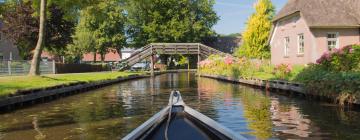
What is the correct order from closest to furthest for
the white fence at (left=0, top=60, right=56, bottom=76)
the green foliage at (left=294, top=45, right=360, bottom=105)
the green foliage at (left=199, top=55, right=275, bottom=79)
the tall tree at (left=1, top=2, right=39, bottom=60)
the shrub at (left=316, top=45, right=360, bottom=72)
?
the green foliage at (left=294, top=45, right=360, bottom=105), the shrub at (left=316, top=45, right=360, bottom=72), the green foliage at (left=199, top=55, right=275, bottom=79), the white fence at (left=0, top=60, right=56, bottom=76), the tall tree at (left=1, top=2, right=39, bottom=60)

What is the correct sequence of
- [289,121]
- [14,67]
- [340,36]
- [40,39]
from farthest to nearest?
[14,67]
[340,36]
[40,39]
[289,121]

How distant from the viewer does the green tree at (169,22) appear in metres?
84.2

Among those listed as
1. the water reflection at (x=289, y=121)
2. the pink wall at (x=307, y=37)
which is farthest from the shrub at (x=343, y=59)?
the pink wall at (x=307, y=37)

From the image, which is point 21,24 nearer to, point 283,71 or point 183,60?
point 283,71

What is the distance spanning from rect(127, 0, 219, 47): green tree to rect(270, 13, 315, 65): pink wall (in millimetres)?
39249

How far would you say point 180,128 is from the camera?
30.9ft

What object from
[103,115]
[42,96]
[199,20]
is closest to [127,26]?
[199,20]

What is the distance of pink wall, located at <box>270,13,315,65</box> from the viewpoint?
124 feet

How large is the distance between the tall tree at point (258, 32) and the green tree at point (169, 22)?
13269mm

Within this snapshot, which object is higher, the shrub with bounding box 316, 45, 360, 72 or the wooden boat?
the shrub with bounding box 316, 45, 360, 72

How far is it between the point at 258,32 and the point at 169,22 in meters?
17.8

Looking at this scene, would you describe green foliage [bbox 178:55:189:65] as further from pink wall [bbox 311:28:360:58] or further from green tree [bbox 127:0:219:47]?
pink wall [bbox 311:28:360:58]

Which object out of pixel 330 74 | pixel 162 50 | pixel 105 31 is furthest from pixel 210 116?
pixel 105 31

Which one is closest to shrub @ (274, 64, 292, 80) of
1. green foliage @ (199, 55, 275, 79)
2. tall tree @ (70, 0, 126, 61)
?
green foliage @ (199, 55, 275, 79)
